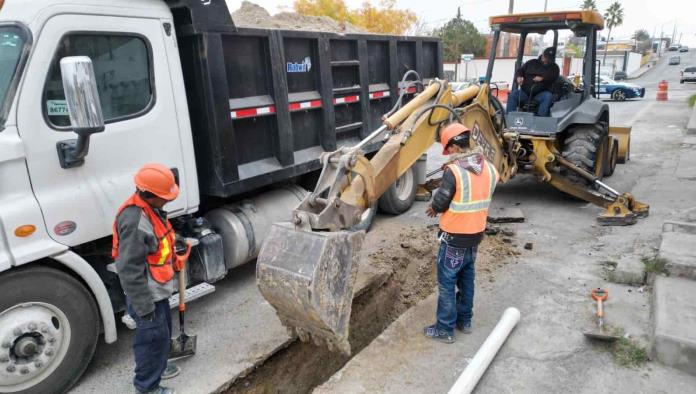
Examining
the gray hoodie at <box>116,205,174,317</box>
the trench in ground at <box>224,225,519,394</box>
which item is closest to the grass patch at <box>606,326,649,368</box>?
the trench in ground at <box>224,225,519,394</box>

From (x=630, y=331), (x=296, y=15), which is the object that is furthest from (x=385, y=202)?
(x=630, y=331)

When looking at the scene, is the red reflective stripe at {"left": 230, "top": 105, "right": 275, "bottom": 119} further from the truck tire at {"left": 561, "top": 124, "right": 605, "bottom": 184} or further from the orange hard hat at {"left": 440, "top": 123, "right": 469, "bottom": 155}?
the truck tire at {"left": 561, "top": 124, "right": 605, "bottom": 184}

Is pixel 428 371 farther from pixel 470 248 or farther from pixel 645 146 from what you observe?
pixel 645 146

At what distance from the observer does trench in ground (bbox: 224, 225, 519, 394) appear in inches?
157

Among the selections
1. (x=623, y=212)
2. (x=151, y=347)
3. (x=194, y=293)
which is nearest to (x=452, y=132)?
(x=194, y=293)

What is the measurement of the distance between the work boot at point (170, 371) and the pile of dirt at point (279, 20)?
359 centimetres

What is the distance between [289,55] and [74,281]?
2.72 m

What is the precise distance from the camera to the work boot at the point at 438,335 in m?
4.01

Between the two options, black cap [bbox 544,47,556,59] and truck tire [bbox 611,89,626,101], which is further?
truck tire [bbox 611,89,626,101]

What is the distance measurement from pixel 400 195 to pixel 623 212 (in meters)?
2.87

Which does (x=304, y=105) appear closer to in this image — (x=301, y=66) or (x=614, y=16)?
(x=301, y=66)

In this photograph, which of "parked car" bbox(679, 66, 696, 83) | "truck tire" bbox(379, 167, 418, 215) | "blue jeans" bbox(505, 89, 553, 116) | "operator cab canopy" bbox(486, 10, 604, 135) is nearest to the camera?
"truck tire" bbox(379, 167, 418, 215)

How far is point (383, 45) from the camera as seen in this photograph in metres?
6.37

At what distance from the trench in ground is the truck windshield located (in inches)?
92.0
